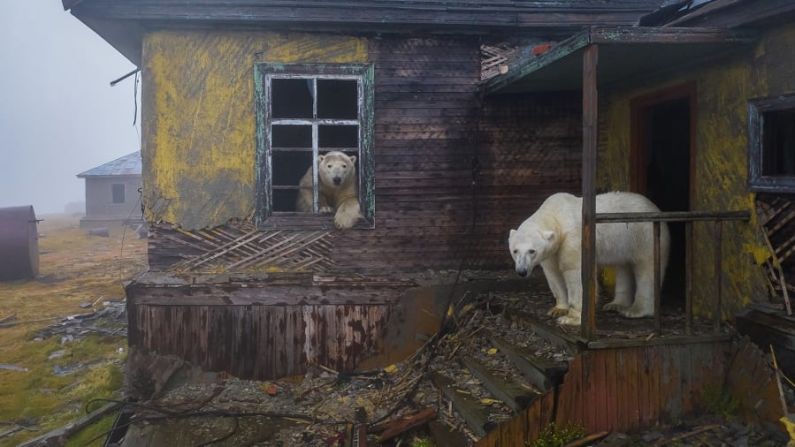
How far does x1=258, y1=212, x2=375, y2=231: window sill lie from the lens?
6328 millimetres

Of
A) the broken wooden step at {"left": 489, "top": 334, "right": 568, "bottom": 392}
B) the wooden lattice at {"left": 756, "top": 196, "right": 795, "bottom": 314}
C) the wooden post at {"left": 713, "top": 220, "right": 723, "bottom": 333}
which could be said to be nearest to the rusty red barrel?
the broken wooden step at {"left": 489, "top": 334, "right": 568, "bottom": 392}

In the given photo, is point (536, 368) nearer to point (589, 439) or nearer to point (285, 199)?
point (589, 439)

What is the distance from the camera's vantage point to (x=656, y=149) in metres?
6.65

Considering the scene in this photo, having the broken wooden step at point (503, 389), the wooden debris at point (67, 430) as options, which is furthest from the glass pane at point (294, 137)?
the broken wooden step at point (503, 389)

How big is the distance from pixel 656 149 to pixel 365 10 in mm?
3705

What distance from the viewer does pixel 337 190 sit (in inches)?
261

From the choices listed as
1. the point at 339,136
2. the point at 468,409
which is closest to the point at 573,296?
the point at 468,409

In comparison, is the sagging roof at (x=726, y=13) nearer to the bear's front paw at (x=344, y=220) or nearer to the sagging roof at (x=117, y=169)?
the bear's front paw at (x=344, y=220)

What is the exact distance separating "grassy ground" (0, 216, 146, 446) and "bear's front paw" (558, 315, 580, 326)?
5452mm

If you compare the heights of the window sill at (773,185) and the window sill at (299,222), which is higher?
the window sill at (773,185)

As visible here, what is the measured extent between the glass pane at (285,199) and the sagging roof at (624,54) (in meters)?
3.80

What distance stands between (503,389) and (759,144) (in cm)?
279

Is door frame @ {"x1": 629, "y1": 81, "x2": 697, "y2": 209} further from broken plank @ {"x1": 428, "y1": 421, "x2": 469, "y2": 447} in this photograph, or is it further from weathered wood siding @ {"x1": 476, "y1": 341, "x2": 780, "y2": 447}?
broken plank @ {"x1": 428, "y1": 421, "x2": 469, "y2": 447}

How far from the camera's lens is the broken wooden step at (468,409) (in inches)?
164
